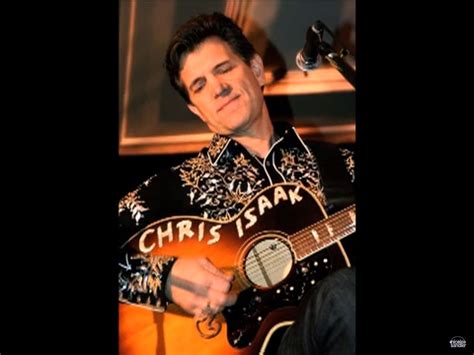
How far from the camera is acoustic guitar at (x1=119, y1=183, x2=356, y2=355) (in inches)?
83.2

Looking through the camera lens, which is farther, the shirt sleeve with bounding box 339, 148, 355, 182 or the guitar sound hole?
the shirt sleeve with bounding box 339, 148, 355, 182

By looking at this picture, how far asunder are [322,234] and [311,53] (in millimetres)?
585

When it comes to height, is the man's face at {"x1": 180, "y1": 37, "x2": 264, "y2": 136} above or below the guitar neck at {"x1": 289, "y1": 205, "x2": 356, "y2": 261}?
above

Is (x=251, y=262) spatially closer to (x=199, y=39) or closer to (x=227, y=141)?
(x=227, y=141)

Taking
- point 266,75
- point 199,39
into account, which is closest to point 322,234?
point 266,75

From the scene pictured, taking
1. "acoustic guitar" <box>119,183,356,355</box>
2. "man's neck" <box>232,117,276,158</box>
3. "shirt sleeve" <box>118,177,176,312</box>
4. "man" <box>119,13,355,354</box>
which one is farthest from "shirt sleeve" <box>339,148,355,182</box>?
"shirt sleeve" <box>118,177,176,312</box>

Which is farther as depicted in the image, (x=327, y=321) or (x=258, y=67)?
(x=258, y=67)

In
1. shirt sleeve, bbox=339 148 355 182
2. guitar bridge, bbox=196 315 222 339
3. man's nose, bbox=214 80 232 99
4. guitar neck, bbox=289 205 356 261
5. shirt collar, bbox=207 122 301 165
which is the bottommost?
guitar bridge, bbox=196 315 222 339

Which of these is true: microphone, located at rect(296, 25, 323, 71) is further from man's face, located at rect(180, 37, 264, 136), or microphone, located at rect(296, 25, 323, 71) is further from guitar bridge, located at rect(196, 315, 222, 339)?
guitar bridge, located at rect(196, 315, 222, 339)

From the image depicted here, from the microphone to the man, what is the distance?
0.13 meters

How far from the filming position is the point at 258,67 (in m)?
2.25

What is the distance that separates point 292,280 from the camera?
2.14 meters
